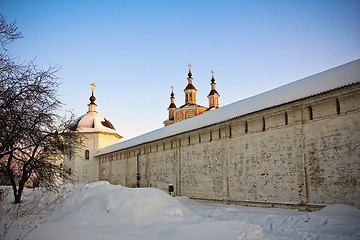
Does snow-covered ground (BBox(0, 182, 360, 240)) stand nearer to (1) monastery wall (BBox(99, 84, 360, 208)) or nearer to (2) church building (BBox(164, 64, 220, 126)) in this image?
(1) monastery wall (BBox(99, 84, 360, 208))

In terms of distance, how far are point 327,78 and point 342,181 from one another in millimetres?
3560

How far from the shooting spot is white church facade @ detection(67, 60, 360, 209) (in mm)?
9180

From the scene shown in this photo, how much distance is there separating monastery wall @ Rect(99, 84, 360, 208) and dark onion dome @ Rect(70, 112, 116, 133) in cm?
1739

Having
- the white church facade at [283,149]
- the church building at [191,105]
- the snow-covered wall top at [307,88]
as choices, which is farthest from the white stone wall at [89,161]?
the snow-covered wall top at [307,88]

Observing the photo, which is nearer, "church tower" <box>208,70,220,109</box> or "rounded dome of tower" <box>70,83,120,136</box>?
"rounded dome of tower" <box>70,83,120,136</box>

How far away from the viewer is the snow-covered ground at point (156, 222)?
6770 millimetres

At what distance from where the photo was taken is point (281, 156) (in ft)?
36.1

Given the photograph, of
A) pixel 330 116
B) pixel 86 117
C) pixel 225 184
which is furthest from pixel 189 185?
pixel 86 117

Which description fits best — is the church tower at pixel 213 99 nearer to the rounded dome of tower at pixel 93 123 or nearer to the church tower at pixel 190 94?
the church tower at pixel 190 94

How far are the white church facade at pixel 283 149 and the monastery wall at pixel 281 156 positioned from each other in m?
0.03

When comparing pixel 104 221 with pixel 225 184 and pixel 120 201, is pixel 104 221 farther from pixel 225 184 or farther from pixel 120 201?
pixel 225 184

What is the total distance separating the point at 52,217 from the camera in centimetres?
1045

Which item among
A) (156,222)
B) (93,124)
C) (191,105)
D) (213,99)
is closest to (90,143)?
(93,124)

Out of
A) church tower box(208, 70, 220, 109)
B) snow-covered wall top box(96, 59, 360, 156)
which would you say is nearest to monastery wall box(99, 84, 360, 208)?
snow-covered wall top box(96, 59, 360, 156)
